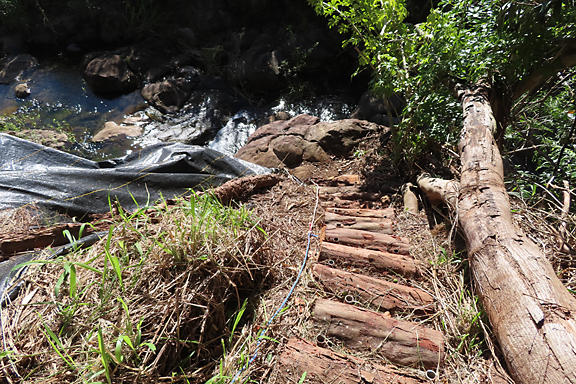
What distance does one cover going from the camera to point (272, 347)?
1573 millimetres

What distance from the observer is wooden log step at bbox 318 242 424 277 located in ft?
6.43

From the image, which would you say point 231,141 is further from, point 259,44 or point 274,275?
point 274,275

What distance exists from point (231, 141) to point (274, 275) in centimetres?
466

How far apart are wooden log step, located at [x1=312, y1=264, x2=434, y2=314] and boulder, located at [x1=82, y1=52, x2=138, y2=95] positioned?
705cm

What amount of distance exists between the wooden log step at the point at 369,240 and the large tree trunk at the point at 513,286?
1.35 ft

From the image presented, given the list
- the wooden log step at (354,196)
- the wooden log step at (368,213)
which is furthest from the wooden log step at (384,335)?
the wooden log step at (354,196)

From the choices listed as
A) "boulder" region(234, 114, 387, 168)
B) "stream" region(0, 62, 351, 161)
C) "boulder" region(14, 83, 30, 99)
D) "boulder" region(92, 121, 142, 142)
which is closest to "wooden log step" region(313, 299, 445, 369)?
"boulder" region(234, 114, 387, 168)

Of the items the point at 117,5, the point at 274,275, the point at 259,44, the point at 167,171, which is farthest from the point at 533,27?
the point at 117,5

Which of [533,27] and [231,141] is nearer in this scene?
[533,27]

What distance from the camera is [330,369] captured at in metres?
1.38

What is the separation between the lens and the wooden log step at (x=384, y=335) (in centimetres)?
148

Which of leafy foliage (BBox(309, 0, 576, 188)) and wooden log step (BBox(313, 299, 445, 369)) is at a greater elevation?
leafy foliage (BBox(309, 0, 576, 188))

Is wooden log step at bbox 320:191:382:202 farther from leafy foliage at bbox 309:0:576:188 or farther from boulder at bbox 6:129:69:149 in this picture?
boulder at bbox 6:129:69:149

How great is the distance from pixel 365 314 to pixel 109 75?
748 centimetres
